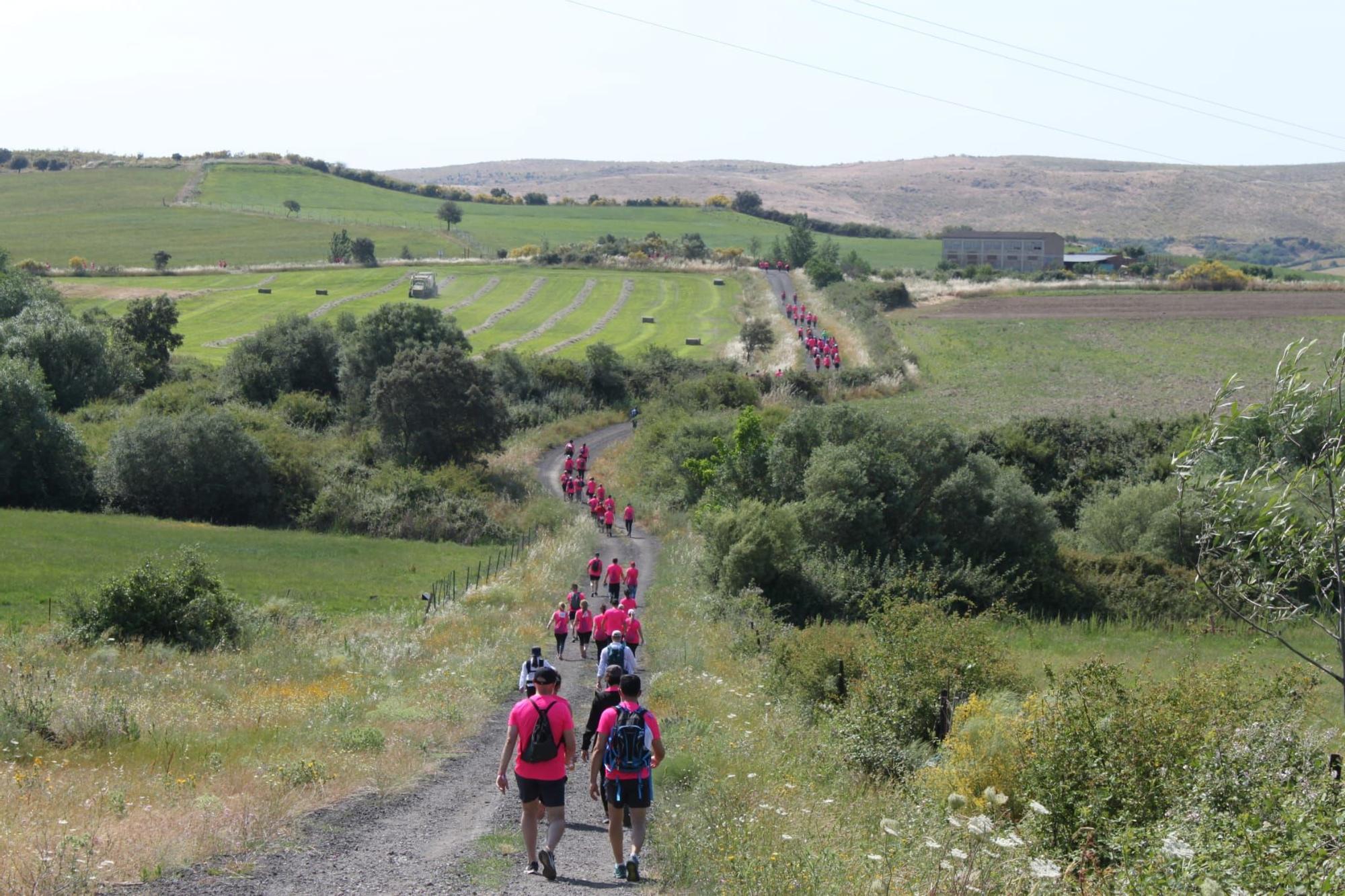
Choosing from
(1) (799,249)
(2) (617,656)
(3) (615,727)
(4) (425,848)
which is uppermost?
(1) (799,249)

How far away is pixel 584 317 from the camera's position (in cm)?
8862

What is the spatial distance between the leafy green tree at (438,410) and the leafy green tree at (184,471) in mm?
6295

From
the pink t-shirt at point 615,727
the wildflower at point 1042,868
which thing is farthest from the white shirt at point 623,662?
the wildflower at point 1042,868

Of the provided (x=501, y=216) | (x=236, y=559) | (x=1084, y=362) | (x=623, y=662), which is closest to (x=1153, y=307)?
(x=1084, y=362)

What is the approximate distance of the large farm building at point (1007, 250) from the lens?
14100 centimetres

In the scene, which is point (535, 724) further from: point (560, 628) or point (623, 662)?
point (560, 628)

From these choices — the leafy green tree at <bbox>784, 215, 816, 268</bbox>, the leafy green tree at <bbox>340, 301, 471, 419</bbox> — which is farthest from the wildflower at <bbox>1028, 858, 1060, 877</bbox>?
the leafy green tree at <bbox>784, 215, 816, 268</bbox>

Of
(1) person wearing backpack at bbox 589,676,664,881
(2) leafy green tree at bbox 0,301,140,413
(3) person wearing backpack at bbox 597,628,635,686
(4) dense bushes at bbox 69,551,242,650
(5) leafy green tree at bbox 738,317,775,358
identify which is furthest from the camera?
(5) leafy green tree at bbox 738,317,775,358

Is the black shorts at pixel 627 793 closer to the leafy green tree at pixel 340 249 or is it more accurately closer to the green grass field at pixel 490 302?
the green grass field at pixel 490 302

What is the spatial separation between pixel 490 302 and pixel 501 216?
6835cm

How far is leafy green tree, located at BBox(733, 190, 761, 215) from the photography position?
175m

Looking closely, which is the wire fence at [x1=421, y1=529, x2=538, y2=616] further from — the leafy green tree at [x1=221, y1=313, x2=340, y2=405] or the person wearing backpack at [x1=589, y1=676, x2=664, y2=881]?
the leafy green tree at [x1=221, y1=313, x2=340, y2=405]

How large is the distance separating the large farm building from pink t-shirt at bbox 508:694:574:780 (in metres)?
136

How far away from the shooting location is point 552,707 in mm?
8844
